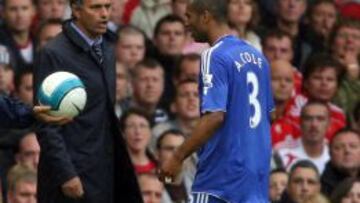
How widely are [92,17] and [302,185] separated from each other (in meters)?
3.62

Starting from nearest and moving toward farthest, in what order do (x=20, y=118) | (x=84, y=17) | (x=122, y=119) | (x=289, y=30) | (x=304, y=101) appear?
(x=20, y=118) → (x=84, y=17) → (x=122, y=119) → (x=304, y=101) → (x=289, y=30)

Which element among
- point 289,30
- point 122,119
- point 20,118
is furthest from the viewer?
point 289,30

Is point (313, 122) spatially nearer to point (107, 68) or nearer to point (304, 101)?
point (304, 101)

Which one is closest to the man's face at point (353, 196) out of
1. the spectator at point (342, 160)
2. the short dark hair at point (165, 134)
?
the spectator at point (342, 160)

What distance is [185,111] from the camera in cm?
1484

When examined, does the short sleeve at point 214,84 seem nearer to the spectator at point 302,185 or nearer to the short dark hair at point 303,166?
the spectator at point 302,185

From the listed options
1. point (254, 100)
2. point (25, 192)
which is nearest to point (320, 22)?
point (25, 192)

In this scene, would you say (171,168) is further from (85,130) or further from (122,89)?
(122,89)

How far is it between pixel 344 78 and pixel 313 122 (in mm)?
1239

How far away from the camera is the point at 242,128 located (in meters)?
10.6

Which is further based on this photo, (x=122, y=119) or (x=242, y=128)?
(x=122, y=119)

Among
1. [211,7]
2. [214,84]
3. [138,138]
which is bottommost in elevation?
[138,138]

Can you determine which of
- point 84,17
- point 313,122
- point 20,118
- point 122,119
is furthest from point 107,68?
point 313,122

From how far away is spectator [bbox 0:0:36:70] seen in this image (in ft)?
49.2
